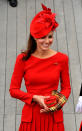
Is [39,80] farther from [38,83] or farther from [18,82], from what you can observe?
[18,82]

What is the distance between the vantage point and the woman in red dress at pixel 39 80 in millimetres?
2062

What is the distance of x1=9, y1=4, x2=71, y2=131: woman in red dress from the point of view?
2.06 meters

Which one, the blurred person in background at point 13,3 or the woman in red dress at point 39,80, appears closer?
A: the woman in red dress at point 39,80

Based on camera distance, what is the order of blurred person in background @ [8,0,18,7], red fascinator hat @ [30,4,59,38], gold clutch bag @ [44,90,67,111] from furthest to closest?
1. blurred person in background @ [8,0,18,7]
2. gold clutch bag @ [44,90,67,111]
3. red fascinator hat @ [30,4,59,38]

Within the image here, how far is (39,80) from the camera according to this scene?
2074mm

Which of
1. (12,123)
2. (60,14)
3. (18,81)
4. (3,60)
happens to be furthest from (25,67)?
(60,14)

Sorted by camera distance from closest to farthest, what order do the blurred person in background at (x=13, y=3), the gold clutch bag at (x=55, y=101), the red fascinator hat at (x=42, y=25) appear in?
the red fascinator hat at (x=42, y=25) < the gold clutch bag at (x=55, y=101) < the blurred person in background at (x=13, y=3)

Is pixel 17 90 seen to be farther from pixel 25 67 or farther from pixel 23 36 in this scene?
pixel 23 36

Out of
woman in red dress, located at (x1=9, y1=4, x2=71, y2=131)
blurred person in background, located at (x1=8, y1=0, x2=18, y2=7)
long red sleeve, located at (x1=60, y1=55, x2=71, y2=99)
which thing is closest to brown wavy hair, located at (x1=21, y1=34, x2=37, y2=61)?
woman in red dress, located at (x1=9, y1=4, x2=71, y2=131)

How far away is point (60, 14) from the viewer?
4.26m

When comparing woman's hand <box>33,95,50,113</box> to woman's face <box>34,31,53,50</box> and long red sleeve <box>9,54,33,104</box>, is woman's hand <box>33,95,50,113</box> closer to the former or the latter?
long red sleeve <box>9,54,33,104</box>

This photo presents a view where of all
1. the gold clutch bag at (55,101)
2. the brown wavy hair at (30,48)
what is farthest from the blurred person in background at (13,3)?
the gold clutch bag at (55,101)

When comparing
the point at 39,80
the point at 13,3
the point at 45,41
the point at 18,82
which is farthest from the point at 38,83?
the point at 13,3

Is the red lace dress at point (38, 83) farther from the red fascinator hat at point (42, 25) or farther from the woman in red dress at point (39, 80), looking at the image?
the red fascinator hat at point (42, 25)
